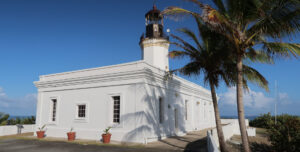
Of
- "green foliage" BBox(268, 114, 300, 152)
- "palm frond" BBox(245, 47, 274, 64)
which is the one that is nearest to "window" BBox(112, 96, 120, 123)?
"palm frond" BBox(245, 47, 274, 64)

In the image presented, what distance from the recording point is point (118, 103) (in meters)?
12.9

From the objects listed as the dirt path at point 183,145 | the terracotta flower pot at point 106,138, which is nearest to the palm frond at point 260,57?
the dirt path at point 183,145

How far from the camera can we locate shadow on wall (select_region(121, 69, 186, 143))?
1171 cm

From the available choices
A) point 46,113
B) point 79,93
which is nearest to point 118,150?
point 79,93

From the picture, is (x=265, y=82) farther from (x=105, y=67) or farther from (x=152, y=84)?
(x=105, y=67)

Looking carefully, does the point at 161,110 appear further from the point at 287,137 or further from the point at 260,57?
the point at 287,137

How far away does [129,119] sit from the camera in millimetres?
11992

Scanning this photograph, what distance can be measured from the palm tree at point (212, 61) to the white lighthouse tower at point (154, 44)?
293 inches

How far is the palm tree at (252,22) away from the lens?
7.30m

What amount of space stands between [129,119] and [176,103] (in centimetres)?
484

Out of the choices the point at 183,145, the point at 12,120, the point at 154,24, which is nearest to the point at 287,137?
the point at 183,145

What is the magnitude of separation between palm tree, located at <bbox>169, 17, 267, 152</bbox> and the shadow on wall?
8.44 feet

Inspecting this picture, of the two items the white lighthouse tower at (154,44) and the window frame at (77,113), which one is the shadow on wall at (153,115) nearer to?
the window frame at (77,113)

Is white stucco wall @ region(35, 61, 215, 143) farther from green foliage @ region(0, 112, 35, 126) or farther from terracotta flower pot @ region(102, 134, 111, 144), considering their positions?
green foliage @ region(0, 112, 35, 126)
